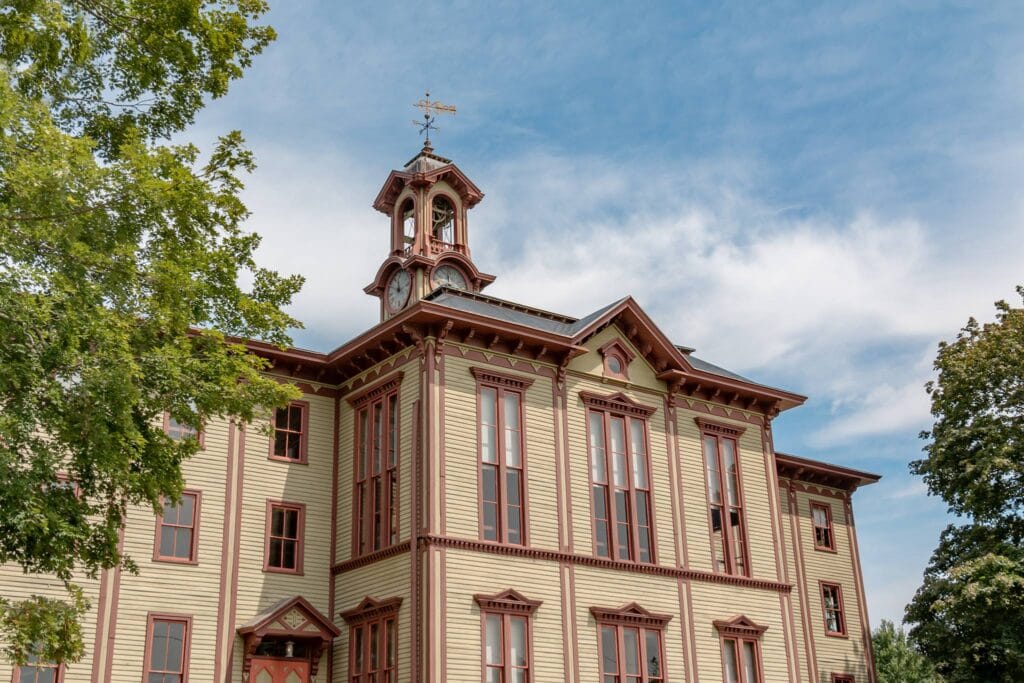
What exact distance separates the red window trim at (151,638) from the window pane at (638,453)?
468 inches

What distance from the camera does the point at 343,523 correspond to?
29656mm

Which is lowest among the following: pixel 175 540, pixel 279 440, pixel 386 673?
pixel 386 673

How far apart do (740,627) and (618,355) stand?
8057 mm

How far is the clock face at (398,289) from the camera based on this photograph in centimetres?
3689

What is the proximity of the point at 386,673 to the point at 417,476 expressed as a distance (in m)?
4.54

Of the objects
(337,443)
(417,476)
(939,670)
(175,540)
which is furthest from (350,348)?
(939,670)

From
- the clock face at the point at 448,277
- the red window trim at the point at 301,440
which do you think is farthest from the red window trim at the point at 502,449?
the clock face at the point at 448,277

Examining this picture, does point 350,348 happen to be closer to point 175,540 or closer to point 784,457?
point 175,540

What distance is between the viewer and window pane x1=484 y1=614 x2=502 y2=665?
86.8ft

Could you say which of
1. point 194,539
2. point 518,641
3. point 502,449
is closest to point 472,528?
point 502,449

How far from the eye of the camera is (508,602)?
26.9 metres

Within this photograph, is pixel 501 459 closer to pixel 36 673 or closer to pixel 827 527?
pixel 36 673

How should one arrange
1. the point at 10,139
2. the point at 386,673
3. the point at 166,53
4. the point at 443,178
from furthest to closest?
1. the point at 443,178
2. the point at 386,673
3. the point at 166,53
4. the point at 10,139

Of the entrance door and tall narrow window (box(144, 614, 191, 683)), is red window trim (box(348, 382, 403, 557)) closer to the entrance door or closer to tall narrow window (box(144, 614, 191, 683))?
the entrance door
